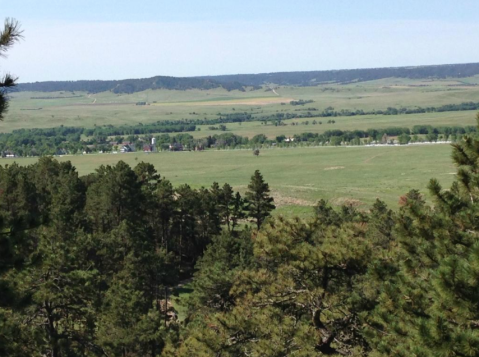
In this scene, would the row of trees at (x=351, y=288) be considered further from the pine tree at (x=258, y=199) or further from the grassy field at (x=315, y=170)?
the grassy field at (x=315, y=170)

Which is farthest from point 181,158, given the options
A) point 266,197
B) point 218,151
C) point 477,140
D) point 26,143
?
point 477,140

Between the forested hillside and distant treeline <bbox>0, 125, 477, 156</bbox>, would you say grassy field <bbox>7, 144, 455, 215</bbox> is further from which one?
the forested hillside

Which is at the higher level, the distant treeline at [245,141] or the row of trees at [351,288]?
the row of trees at [351,288]

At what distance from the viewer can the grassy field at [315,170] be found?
230ft

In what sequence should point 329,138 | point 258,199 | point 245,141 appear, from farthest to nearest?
point 329,138
point 245,141
point 258,199

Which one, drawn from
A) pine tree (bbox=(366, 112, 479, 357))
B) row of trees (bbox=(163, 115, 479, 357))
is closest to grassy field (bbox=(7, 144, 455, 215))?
row of trees (bbox=(163, 115, 479, 357))

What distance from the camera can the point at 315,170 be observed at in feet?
340

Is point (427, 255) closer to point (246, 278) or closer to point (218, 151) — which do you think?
point (246, 278)

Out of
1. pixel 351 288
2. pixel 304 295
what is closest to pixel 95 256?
pixel 304 295

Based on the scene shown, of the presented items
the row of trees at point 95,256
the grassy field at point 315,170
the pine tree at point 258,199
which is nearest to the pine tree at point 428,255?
the row of trees at point 95,256

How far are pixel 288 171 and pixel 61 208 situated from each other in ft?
247

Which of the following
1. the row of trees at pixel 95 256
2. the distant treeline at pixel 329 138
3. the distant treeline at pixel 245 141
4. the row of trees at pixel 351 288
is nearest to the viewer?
the row of trees at pixel 351 288

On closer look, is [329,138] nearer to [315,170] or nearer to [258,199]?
[315,170]

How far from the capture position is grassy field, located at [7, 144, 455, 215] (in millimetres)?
70250
